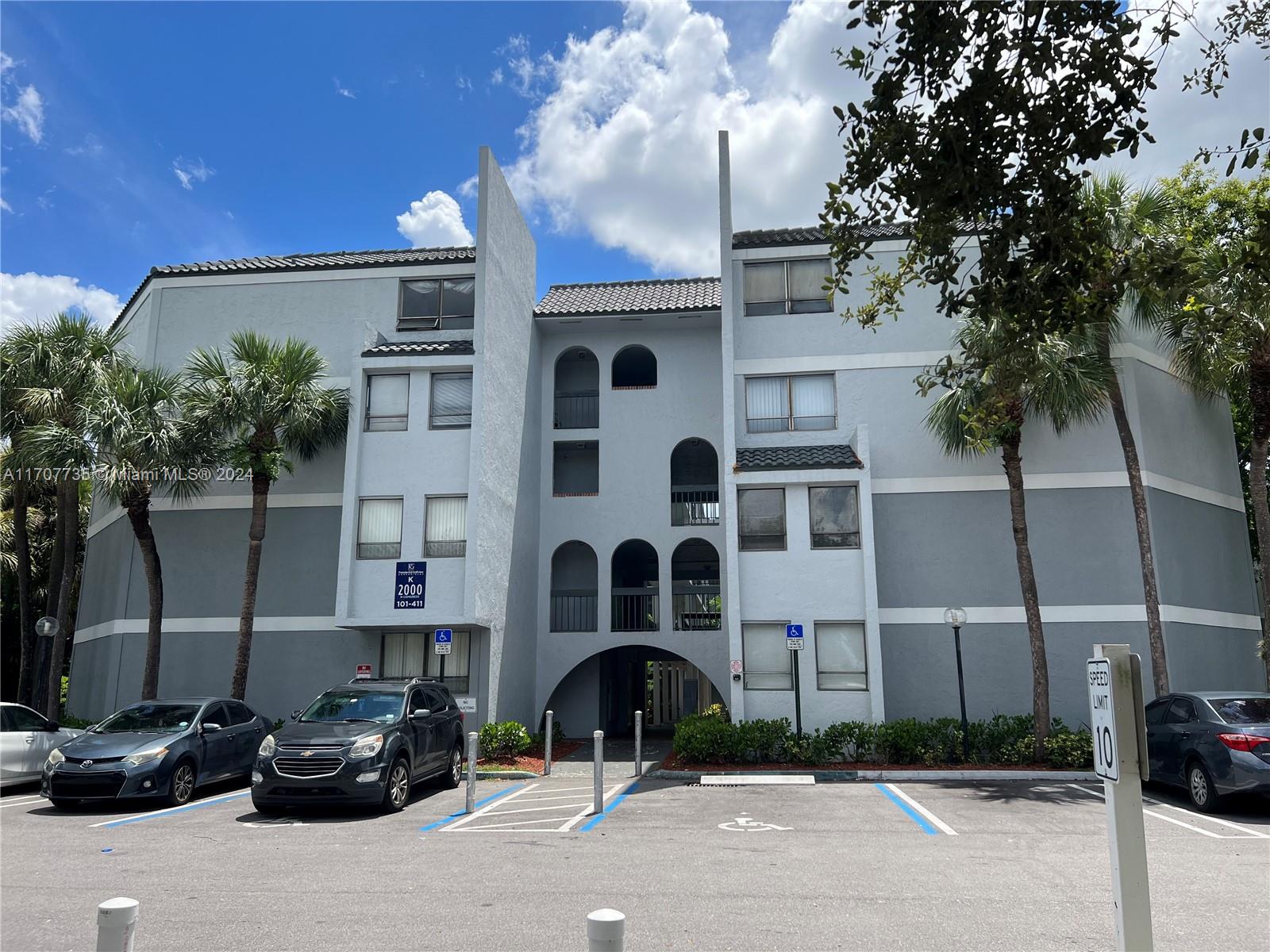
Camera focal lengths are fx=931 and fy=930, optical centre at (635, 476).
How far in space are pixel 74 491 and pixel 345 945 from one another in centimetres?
2064

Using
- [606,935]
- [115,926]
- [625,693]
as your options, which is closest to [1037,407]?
[625,693]

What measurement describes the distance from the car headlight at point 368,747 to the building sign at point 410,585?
7.03 meters

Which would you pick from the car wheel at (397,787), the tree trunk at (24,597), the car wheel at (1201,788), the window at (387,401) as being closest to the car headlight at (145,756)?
the car wheel at (397,787)

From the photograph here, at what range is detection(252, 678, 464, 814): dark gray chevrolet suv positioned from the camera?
12.1 m

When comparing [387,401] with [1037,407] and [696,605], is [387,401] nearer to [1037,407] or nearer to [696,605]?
[696,605]

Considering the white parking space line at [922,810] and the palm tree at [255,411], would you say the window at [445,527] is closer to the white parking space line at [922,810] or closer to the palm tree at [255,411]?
the palm tree at [255,411]

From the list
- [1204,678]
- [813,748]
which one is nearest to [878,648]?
[813,748]

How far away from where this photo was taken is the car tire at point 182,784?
1323 cm

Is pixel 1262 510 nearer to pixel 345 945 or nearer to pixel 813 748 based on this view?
pixel 813 748

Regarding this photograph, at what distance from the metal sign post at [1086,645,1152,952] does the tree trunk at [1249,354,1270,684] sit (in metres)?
17.3

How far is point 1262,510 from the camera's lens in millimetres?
18625

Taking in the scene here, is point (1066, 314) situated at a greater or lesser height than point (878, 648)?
greater

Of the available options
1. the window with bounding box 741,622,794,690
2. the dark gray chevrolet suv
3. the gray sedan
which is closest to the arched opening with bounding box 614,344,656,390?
the window with bounding box 741,622,794,690

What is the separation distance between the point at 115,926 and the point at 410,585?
15854 millimetres
